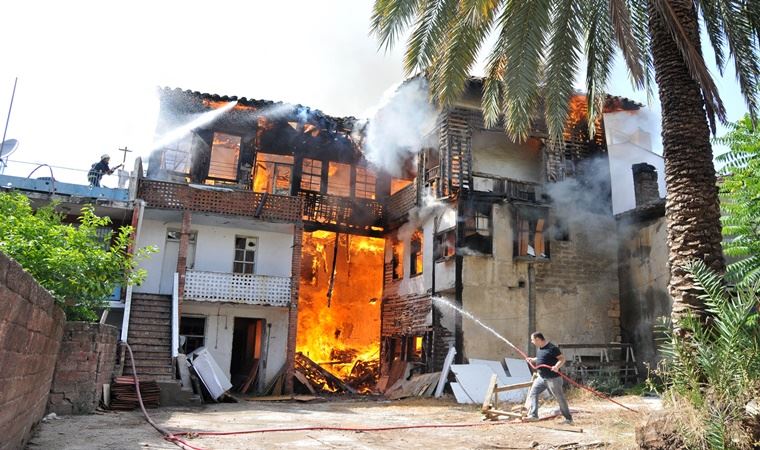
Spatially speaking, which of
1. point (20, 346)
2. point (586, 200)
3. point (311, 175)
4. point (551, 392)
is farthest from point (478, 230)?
point (20, 346)

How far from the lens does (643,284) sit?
2025cm

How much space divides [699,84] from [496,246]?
12.3 metres

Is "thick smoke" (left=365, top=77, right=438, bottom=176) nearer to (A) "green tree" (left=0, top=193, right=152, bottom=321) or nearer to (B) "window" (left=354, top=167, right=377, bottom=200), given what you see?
(B) "window" (left=354, top=167, right=377, bottom=200)

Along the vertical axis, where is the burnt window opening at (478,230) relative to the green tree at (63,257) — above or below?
above

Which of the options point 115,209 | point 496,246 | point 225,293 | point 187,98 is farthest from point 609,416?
point 187,98

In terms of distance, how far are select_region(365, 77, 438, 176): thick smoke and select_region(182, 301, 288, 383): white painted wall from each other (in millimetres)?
7834

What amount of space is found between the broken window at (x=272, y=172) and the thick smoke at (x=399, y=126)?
3530 mm

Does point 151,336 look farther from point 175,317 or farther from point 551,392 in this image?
point 551,392

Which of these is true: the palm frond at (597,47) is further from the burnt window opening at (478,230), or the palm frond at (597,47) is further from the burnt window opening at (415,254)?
the burnt window opening at (415,254)

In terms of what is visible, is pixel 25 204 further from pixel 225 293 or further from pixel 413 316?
pixel 413 316

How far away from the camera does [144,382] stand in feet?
47.0

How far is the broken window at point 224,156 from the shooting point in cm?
2355

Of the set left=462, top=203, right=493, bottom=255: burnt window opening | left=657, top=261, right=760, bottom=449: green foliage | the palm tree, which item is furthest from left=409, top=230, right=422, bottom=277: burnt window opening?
left=657, top=261, right=760, bottom=449: green foliage

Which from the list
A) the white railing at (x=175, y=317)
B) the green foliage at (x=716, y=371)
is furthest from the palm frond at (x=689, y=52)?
the white railing at (x=175, y=317)
